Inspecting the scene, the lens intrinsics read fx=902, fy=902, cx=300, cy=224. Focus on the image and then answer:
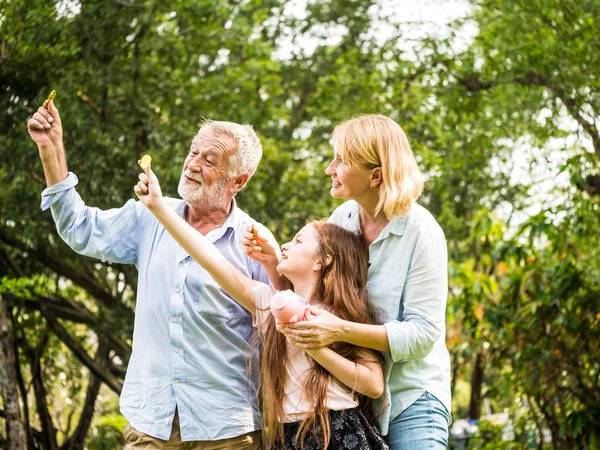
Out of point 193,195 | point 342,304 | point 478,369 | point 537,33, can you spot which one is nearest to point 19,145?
point 537,33

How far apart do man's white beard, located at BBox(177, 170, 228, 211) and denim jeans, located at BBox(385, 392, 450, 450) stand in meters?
1.07

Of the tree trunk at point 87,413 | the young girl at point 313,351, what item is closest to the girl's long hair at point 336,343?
the young girl at point 313,351

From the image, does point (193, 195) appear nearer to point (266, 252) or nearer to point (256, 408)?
point (266, 252)

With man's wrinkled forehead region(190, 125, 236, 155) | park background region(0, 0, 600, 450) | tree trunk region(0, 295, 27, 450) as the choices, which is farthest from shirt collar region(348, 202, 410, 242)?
tree trunk region(0, 295, 27, 450)

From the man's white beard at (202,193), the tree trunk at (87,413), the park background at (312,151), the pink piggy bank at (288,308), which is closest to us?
the pink piggy bank at (288,308)

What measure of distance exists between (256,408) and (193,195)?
2.64 feet

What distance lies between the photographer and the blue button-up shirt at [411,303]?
2.75 meters

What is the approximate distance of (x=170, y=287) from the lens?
3.26 m

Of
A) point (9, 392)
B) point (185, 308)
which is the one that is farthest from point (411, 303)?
point (9, 392)

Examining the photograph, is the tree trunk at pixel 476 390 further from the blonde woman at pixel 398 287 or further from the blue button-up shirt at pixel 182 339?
the blonde woman at pixel 398 287

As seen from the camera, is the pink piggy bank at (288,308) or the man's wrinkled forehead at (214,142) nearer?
the pink piggy bank at (288,308)

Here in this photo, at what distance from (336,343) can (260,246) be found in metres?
0.42

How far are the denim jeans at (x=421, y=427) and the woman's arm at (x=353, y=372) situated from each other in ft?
0.42

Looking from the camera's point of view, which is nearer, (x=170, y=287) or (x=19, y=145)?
(x=170, y=287)
